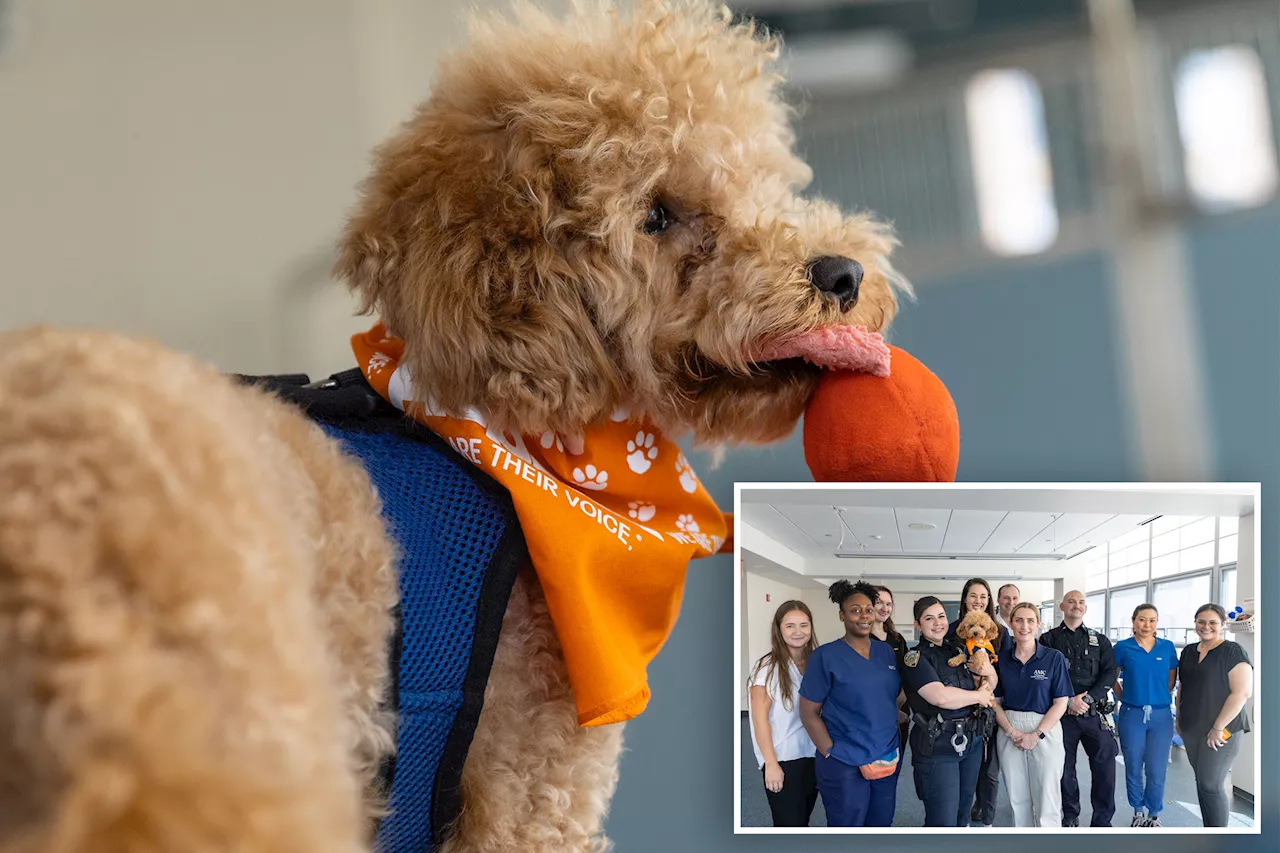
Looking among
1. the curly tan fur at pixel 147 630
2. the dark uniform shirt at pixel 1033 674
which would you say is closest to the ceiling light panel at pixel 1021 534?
the dark uniform shirt at pixel 1033 674

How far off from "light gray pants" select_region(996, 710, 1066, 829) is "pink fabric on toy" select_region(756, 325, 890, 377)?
1.81 ft

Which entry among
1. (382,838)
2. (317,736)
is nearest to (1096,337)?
(382,838)

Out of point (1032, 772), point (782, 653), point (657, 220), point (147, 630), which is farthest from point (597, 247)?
point (1032, 772)

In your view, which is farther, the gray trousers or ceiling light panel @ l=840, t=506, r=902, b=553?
the gray trousers

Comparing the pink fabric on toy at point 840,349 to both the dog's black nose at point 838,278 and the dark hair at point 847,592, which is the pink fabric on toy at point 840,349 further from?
the dark hair at point 847,592

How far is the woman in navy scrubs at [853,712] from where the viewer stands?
106 centimetres

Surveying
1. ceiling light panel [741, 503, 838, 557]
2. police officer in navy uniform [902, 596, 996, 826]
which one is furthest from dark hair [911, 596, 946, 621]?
ceiling light panel [741, 503, 838, 557]

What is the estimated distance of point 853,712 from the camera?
1051 mm

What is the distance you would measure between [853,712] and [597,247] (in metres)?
0.59

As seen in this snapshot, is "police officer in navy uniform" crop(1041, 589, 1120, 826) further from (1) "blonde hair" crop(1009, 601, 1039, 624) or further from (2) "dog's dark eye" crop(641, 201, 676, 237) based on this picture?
(2) "dog's dark eye" crop(641, 201, 676, 237)

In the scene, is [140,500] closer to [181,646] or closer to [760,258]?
[181,646]

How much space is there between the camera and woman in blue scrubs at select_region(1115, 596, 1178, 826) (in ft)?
3.60

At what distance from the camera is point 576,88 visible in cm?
72

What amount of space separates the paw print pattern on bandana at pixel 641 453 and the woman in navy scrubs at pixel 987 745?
1.57 feet
